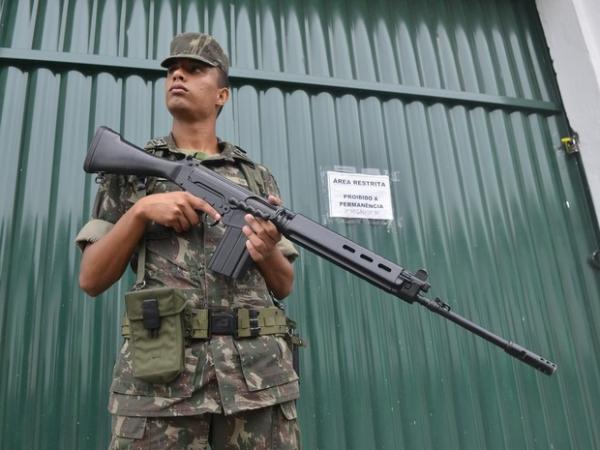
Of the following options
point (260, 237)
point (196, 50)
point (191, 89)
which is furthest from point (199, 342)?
point (196, 50)

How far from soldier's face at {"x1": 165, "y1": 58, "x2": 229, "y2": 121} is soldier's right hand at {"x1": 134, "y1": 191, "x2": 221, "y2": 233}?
370 mm

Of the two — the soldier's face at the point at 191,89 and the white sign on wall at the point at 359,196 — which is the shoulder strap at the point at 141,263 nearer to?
the soldier's face at the point at 191,89

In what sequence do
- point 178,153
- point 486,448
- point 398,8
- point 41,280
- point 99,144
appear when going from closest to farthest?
point 99,144 < point 178,153 < point 41,280 < point 486,448 < point 398,8

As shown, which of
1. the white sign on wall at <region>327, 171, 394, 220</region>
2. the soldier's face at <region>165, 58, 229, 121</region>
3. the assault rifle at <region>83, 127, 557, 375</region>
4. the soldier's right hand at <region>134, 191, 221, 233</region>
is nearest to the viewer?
the soldier's right hand at <region>134, 191, 221, 233</region>

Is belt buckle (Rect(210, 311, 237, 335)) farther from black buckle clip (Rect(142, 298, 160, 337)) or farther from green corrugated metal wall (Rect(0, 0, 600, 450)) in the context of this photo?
green corrugated metal wall (Rect(0, 0, 600, 450))

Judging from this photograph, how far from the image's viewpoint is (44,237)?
2.38 m

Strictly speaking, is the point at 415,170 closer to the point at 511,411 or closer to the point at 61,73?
the point at 511,411

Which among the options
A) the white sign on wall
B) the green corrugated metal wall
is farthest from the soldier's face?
the white sign on wall

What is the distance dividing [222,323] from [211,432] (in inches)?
12.1

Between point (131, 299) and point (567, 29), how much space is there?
354 cm

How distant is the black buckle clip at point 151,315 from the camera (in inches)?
52.6

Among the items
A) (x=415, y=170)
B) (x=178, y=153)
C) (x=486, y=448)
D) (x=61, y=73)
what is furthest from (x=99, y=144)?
(x=486, y=448)

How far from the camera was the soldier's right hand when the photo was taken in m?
1.42

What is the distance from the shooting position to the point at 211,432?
4.53ft
